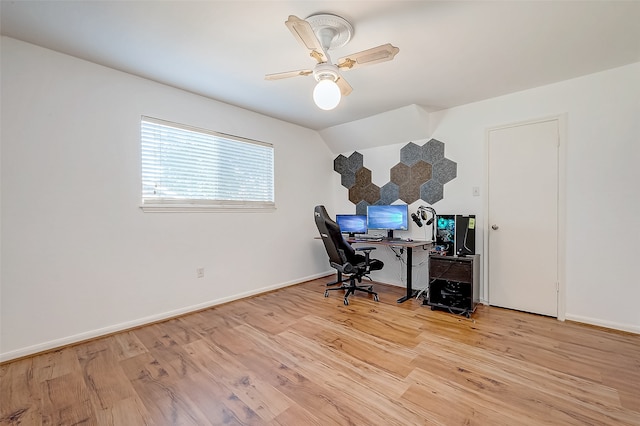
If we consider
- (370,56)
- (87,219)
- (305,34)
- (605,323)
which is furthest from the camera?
(605,323)

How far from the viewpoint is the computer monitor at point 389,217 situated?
379cm

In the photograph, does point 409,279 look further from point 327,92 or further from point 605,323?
point 327,92

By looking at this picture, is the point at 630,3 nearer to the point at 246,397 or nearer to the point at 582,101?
the point at 582,101

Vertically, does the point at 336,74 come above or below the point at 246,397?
above

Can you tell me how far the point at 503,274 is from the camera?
3143mm

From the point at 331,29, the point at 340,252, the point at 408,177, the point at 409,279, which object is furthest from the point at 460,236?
the point at 331,29

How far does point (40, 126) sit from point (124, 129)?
0.58 metres

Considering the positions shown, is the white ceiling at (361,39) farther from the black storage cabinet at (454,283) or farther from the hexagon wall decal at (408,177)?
the black storage cabinet at (454,283)

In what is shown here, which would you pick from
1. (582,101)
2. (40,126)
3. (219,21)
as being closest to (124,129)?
(40,126)

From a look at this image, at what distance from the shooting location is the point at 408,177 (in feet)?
13.0

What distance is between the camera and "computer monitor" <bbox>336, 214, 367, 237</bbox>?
13.6ft

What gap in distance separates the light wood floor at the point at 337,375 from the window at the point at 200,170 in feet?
4.40

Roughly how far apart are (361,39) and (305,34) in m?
0.66

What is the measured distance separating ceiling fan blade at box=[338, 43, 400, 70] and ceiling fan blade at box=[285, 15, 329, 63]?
146 millimetres
